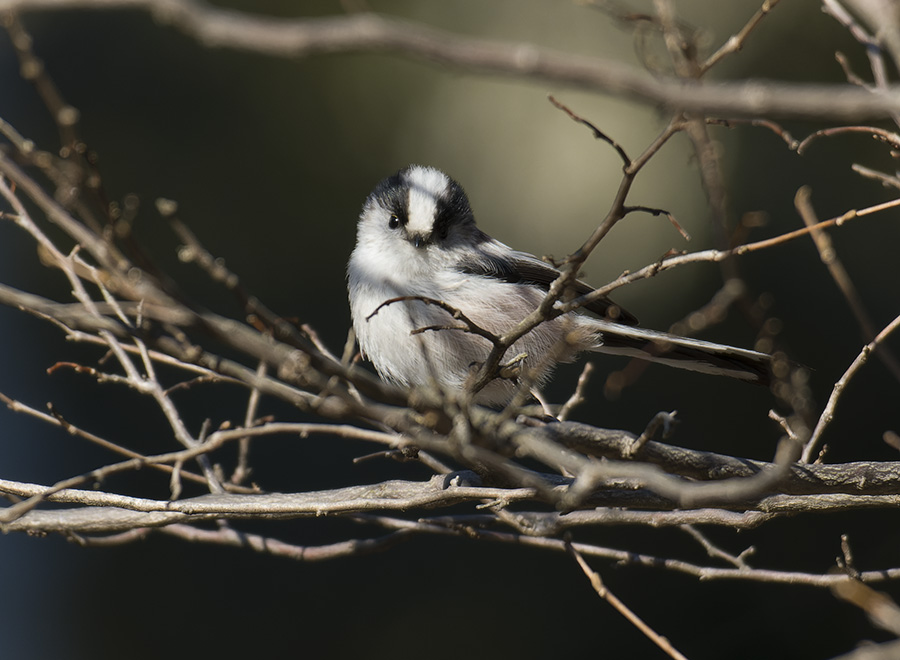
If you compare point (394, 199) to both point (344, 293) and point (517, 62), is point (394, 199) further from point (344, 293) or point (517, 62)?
point (517, 62)

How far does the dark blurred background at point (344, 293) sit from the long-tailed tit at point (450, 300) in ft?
4.11

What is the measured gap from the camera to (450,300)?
2750 millimetres

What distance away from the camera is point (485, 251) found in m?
3.04

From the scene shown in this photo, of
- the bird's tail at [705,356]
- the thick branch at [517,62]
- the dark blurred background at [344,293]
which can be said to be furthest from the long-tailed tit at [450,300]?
the thick branch at [517,62]

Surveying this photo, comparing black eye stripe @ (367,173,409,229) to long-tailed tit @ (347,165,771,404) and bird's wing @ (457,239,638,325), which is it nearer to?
long-tailed tit @ (347,165,771,404)

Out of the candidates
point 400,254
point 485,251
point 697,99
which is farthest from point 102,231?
point 485,251

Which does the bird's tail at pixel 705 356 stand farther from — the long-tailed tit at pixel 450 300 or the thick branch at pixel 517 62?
the thick branch at pixel 517 62

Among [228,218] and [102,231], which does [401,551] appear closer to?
[228,218]

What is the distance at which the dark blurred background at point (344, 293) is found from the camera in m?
4.30

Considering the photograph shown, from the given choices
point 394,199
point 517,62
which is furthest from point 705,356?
point 517,62

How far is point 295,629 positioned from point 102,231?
12.6 ft

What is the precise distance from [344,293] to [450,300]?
2133 millimetres

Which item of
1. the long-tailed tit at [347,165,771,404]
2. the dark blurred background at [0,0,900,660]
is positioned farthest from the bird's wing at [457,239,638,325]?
the dark blurred background at [0,0,900,660]

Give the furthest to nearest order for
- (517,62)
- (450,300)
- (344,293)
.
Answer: (344,293), (450,300), (517,62)
